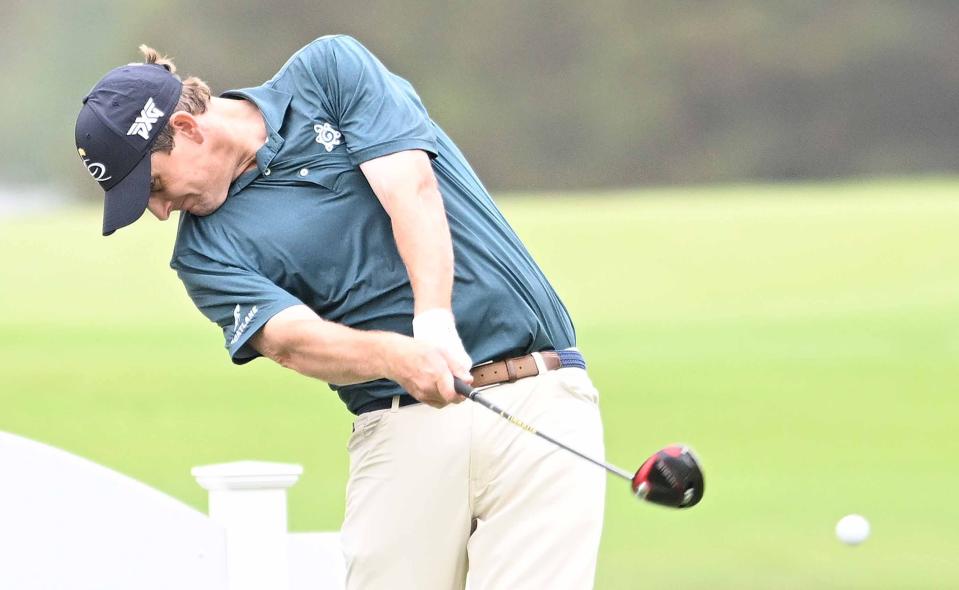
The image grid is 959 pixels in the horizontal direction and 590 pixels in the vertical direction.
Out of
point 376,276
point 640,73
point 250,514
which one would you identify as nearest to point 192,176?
point 376,276

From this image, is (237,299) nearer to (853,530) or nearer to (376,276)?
(376,276)

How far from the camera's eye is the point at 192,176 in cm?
223

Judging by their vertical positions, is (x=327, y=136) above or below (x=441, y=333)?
above

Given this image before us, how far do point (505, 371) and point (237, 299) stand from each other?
16.0 inches

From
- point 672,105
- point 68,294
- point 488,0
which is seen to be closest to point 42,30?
point 68,294

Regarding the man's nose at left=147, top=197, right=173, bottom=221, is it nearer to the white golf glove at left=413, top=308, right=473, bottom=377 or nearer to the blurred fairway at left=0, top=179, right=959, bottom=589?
the white golf glove at left=413, top=308, right=473, bottom=377

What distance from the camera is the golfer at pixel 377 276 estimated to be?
222 centimetres

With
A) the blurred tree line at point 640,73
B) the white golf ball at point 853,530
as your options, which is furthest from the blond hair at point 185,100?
the blurred tree line at point 640,73

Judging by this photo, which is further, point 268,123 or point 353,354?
point 268,123

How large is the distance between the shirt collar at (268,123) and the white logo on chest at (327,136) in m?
0.06

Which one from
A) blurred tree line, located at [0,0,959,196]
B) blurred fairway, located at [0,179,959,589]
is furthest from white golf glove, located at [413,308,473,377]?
blurred tree line, located at [0,0,959,196]

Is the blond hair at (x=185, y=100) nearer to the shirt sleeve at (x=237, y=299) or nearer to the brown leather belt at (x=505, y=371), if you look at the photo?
the shirt sleeve at (x=237, y=299)

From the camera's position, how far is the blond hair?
7.27 feet

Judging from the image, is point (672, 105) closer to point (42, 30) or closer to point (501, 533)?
point (42, 30)
